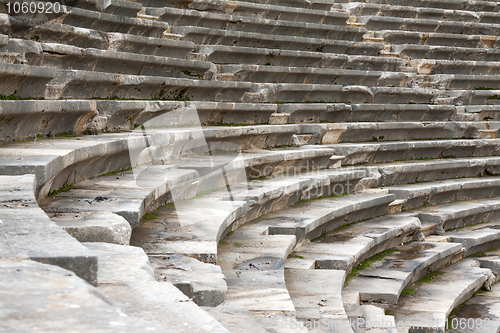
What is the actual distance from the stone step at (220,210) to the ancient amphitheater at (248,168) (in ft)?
0.08

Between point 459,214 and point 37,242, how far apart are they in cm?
668

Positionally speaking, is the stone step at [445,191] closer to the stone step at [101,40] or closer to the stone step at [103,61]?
the stone step at [103,61]

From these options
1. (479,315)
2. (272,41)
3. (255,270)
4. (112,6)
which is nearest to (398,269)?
(479,315)

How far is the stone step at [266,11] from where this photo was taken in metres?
8.91

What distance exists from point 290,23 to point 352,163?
9.66 ft

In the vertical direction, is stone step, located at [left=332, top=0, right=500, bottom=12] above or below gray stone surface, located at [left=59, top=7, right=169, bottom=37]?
above

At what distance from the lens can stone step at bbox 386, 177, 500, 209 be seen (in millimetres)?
7582

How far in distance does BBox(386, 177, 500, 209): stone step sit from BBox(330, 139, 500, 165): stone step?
19cm

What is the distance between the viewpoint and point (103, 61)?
19.6 ft

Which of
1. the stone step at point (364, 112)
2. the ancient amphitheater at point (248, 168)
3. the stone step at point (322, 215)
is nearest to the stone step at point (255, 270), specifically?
the ancient amphitheater at point (248, 168)

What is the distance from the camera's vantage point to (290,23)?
31.8 feet

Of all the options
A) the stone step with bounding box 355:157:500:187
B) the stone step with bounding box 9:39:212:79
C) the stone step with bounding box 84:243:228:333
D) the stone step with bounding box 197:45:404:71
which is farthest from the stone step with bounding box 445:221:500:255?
the stone step with bounding box 84:243:228:333

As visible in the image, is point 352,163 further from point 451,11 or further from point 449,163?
point 451,11

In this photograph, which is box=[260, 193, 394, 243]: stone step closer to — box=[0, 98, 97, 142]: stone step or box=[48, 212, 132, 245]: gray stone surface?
box=[0, 98, 97, 142]: stone step
